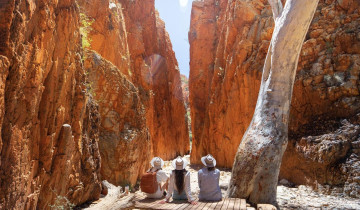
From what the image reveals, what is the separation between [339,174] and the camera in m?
8.41

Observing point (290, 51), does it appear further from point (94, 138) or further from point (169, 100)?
point (169, 100)

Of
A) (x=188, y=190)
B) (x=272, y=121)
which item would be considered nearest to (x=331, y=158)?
(x=272, y=121)

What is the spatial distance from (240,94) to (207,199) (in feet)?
37.6

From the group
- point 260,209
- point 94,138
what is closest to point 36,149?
point 94,138

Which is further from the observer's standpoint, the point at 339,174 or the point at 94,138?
the point at 339,174

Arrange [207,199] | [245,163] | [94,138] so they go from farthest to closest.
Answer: [94,138]
[245,163]
[207,199]

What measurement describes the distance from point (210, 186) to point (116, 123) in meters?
5.58

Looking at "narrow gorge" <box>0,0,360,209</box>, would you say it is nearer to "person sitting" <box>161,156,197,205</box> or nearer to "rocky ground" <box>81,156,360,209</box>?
"rocky ground" <box>81,156,360,209</box>

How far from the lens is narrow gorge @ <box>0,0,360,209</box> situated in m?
4.20

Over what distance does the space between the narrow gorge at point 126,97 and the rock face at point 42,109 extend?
20 millimetres

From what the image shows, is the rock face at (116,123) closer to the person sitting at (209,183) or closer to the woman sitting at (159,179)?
the woman sitting at (159,179)

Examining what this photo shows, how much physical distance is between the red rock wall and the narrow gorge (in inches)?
2.1

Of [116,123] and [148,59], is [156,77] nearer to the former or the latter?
[148,59]

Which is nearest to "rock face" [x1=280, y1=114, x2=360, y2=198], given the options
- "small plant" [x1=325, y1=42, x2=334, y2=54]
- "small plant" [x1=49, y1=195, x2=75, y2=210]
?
"small plant" [x1=325, y1=42, x2=334, y2=54]
